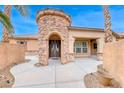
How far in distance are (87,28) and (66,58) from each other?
418 centimetres

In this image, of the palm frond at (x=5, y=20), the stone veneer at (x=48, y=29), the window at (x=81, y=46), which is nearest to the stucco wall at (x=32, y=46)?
the window at (x=81, y=46)

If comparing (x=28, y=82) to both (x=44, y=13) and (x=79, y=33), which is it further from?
(x=79, y=33)

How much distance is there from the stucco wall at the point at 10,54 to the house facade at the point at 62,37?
2.10 metres

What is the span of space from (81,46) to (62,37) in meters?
5.37

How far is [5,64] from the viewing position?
32.1 ft

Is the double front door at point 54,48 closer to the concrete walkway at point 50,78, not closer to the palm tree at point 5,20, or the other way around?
the concrete walkway at point 50,78

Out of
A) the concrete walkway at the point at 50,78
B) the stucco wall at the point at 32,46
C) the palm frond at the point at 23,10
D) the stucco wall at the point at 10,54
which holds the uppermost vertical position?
the palm frond at the point at 23,10

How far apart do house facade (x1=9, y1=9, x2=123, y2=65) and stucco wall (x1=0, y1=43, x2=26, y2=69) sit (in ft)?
6.90

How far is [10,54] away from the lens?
1083 cm

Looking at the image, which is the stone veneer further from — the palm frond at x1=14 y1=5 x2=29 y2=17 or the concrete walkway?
the palm frond at x1=14 y1=5 x2=29 y2=17

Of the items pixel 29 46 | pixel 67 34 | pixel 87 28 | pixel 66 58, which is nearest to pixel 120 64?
pixel 66 58

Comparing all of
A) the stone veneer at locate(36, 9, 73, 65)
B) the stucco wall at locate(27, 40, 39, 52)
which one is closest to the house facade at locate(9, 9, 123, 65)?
the stone veneer at locate(36, 9, 73, 65)

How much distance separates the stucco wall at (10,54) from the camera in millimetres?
9339
